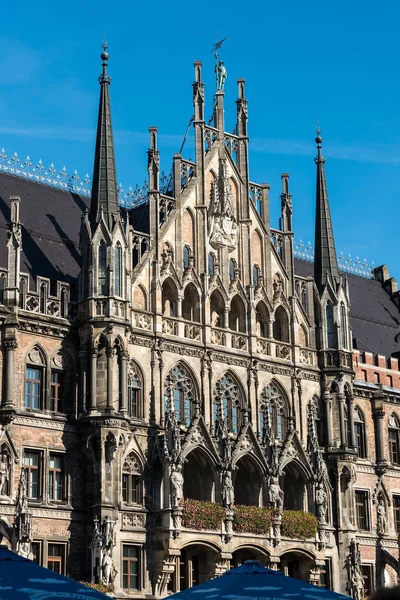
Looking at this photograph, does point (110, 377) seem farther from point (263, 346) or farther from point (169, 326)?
point (263, 346)


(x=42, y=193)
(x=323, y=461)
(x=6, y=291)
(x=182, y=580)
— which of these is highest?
(x=42, y=193)

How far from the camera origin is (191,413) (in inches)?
1683

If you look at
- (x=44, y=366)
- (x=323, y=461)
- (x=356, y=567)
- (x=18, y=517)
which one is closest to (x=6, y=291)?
(x=44, y=366)

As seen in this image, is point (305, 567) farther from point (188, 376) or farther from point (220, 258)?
point (220, 258)

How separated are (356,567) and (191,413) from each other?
10083mm

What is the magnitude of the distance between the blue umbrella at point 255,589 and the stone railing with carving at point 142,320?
20.9 metres

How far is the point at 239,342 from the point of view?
45.2m

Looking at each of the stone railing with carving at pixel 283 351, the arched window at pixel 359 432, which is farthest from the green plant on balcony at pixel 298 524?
the stone railing with carving at pixel 283 351

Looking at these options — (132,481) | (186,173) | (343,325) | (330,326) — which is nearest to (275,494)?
(132,481)

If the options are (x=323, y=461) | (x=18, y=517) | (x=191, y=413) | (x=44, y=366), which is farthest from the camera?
(x=323, y=461)

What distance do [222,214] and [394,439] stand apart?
14.3m

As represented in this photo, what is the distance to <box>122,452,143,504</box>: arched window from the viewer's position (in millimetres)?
39812

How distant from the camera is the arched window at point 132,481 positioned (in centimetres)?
3981

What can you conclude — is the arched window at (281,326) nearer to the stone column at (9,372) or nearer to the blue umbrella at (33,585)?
the stone column at (9,372)
